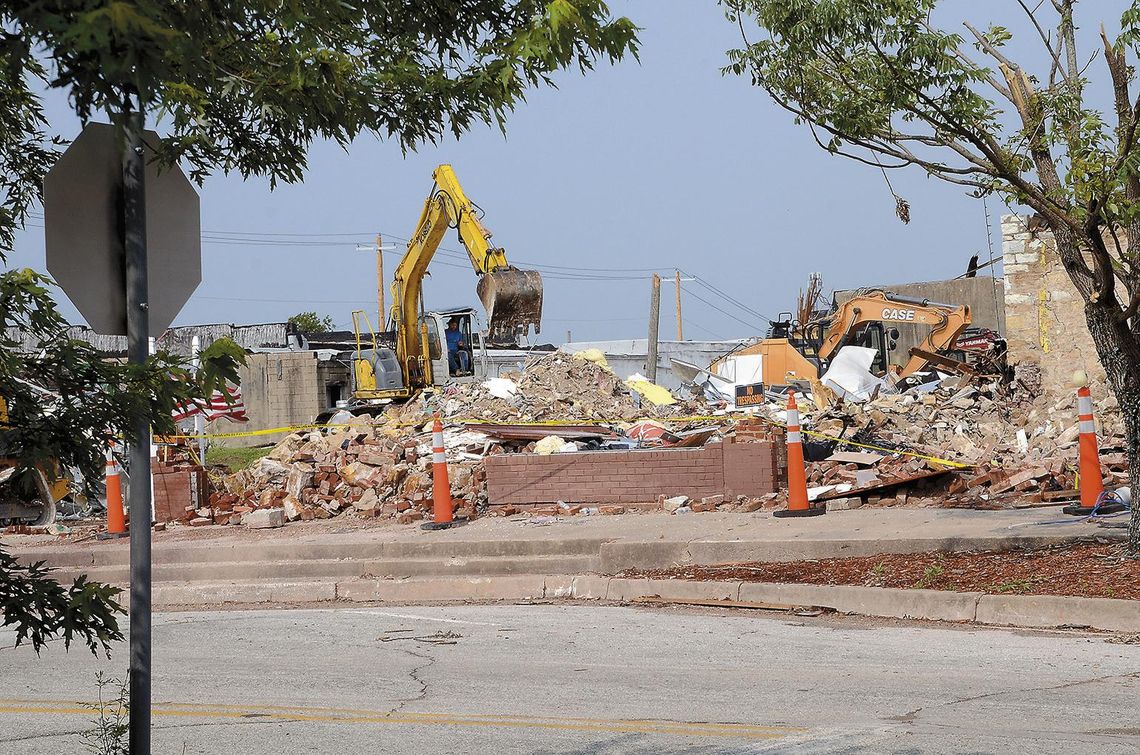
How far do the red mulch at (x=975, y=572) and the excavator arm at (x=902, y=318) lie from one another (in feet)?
57.8

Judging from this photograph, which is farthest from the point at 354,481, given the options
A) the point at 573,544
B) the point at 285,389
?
the point at 285,389

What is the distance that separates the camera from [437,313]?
2862 centimetres

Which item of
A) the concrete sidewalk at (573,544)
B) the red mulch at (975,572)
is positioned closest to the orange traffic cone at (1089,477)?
the concrete sidewalk at (573,544)

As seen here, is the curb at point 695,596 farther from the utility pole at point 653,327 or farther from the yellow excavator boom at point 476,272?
the utility pole at point 653,327

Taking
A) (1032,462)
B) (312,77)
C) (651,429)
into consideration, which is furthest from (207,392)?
(651,429)

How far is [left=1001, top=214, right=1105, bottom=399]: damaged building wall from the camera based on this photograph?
67.3 ft

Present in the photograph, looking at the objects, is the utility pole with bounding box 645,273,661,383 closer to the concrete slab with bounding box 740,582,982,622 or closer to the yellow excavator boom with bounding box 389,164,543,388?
the yellow excavator boom with bounding box 389,164,543,388

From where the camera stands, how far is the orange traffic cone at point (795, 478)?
12.2m

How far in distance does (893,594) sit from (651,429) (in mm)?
9818

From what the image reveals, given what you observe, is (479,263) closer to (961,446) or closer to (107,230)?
(961,446)

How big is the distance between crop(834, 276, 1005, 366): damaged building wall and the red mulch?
42714 millimetres

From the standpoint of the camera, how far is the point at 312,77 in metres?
3.79

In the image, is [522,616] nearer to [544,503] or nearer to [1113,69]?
[544,503]

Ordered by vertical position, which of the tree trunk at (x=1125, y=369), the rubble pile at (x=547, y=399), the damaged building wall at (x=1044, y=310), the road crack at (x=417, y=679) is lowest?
the road crack at (x=417, y=679)
